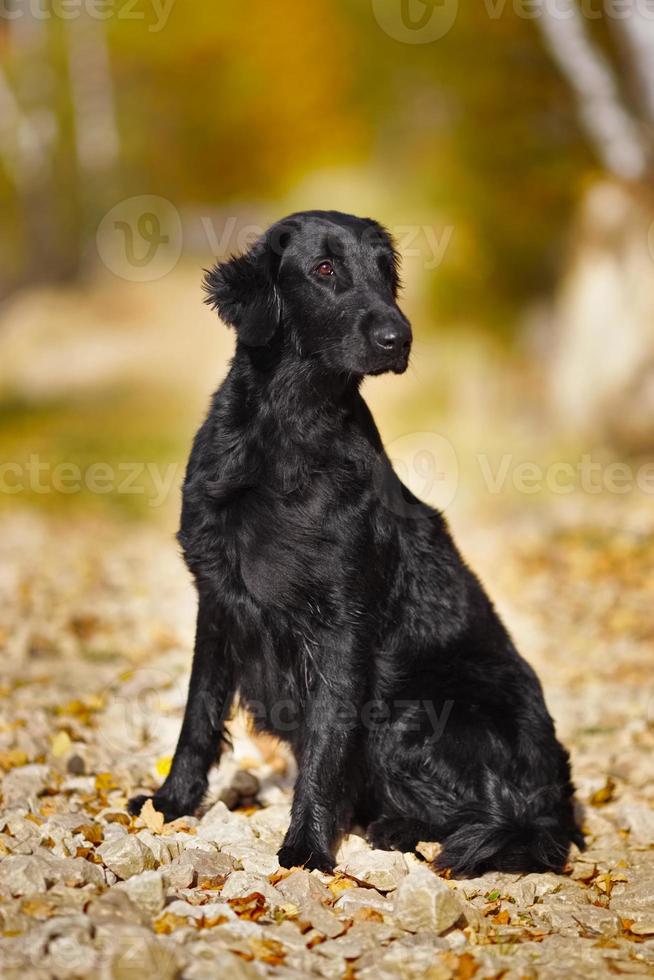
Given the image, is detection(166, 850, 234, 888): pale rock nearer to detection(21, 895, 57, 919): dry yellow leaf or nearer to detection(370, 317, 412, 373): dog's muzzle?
detection(21, 895, 57, 919): dry yellow leaf

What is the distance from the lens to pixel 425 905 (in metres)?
3.03

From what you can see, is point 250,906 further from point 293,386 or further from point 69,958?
point 293,386

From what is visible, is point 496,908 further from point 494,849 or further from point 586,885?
point 586,885

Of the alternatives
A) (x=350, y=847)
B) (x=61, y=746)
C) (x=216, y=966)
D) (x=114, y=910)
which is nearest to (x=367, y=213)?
(x=61, y=746)

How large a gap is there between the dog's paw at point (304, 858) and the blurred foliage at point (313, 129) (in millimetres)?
9038

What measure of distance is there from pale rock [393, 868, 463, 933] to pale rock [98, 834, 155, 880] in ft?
2.61

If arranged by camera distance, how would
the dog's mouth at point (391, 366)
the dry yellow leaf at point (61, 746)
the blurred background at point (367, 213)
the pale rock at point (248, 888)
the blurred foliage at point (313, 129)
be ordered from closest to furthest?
the pale rock at point (248, 888), the dog's mouth at point (391, 366), the dry yellow leaf at point (61, 746), the blurred background at point (367, 213), the blurred foliage at point (313, 129)

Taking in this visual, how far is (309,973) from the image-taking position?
2.70 m

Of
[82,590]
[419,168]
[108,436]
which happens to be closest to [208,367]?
[108,436]

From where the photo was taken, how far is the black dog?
3.56 meters

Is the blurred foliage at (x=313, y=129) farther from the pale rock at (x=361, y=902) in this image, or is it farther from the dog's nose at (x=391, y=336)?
the pale rock at (x=361, y=902)

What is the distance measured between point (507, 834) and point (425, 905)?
0.70 metres


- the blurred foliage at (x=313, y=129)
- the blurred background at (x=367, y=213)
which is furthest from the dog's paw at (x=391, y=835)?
the blurred foliage at (x=313, y=129)

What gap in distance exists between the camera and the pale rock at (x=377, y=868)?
336 centimetres
